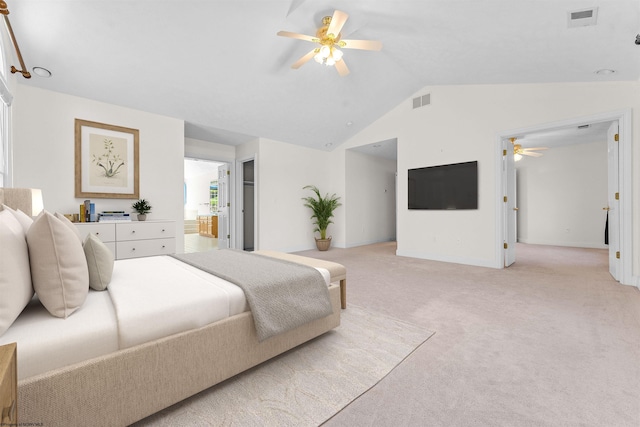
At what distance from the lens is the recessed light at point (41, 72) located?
3.02 meters

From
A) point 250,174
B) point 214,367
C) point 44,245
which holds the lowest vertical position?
point 214,367

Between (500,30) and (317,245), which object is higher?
(500,30)

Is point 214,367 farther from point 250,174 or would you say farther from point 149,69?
point 250,174

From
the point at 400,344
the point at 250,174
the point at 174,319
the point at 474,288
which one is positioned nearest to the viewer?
the point at 174,319

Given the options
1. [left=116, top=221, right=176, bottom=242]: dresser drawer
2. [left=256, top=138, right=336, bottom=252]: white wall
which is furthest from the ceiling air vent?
[left=116, top=221, right=176, bottom=242]: dresser drawer

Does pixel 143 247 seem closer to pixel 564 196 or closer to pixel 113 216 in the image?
pixel 113 216

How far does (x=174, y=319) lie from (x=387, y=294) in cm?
221

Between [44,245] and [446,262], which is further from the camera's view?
[446,262]

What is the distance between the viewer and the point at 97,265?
1.43m

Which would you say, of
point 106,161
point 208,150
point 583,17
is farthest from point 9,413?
point 208,150

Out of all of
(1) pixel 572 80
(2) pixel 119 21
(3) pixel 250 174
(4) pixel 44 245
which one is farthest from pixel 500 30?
(3) pixel 250 174

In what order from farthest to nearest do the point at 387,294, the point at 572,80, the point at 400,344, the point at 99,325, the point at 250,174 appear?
the point at 250,174, the point at 572,80, the point at 387,294, the point at 400,344, the point at 99,325

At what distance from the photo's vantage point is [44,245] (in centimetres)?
107

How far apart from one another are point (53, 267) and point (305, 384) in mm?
1256
